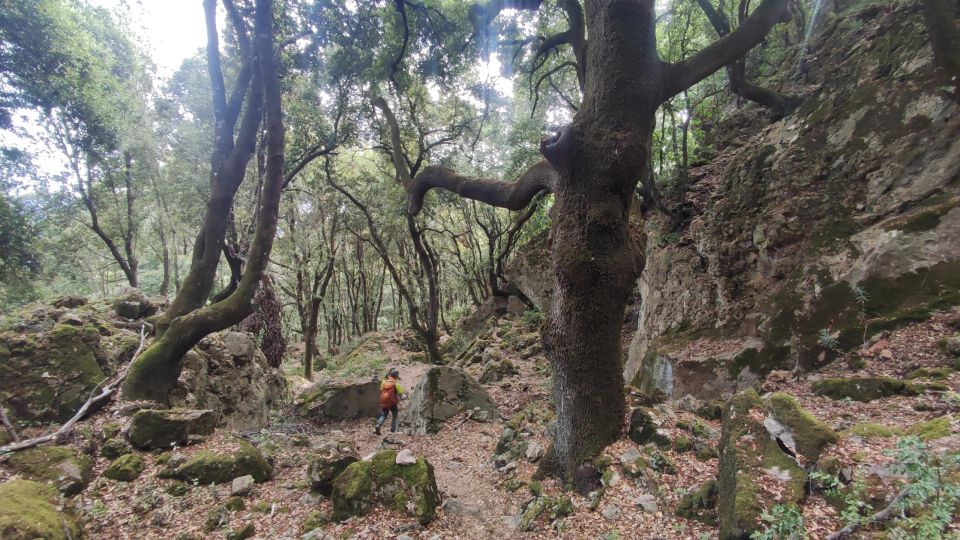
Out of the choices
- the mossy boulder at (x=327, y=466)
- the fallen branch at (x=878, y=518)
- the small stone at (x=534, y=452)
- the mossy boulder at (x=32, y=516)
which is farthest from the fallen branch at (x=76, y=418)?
the fallen branch at (x=878, y=518)

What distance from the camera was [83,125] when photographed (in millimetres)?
13359

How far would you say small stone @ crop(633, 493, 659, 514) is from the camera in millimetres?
3697

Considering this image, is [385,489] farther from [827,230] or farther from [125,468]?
[827,230]

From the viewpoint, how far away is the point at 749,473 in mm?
3090

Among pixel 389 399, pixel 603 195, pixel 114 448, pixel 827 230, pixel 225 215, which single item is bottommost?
pixel 114 448

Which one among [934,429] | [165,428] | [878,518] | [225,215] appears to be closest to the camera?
[878,518]

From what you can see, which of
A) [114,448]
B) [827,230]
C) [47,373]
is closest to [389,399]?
[114,448]

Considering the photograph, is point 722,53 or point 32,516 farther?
point 722,53

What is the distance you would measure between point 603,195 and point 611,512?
3.08 m

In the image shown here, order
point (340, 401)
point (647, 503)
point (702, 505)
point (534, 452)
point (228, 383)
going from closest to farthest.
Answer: point (702, 505), point (647, 503), point (534, 452), point (228, 383), point (340, 401)

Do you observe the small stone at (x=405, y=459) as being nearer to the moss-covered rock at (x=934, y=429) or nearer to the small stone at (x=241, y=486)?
the small stone at (x=241, y=486)

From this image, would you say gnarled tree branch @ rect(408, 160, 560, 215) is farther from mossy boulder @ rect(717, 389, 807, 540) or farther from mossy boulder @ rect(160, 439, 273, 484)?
mossy boulder @ rect(160, 439, 273, 484)

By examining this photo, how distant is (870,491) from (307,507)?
16.4ft

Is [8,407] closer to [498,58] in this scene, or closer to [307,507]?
[307,507]
